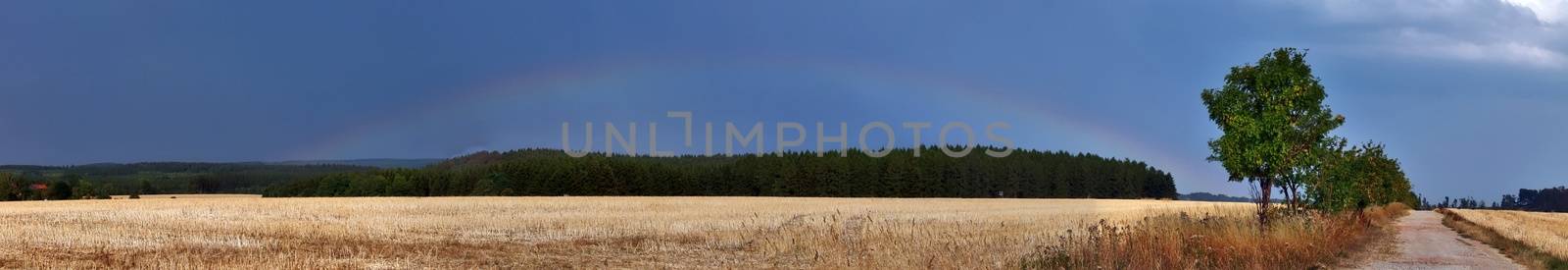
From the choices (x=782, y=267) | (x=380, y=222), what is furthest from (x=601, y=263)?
(x=380, y=222)

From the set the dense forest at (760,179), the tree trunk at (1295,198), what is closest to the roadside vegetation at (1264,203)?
the tree trunk at (1295,198)

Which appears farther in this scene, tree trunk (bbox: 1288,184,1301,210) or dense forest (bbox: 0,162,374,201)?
dense forest (bbox: 0,162,374,201)

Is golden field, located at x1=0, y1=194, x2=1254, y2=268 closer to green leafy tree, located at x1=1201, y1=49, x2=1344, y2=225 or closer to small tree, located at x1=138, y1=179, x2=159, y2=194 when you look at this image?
green leafy tree, located at x1=1201, y1=49, x2=1344, y2=225

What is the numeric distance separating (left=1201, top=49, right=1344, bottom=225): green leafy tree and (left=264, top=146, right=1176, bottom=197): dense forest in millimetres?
97554

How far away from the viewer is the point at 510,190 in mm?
115875

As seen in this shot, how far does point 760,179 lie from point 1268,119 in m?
106

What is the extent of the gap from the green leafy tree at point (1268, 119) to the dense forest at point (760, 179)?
97.6 meters

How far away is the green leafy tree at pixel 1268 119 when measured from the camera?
1044 inches

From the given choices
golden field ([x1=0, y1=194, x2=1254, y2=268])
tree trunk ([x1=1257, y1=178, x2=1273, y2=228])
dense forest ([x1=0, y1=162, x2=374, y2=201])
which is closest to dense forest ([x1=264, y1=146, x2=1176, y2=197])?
dense forest ([x1=0, y1=162, x2=374, y2=201])

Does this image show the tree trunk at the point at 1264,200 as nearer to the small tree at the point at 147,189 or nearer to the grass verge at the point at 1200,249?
the grass verge at the point at 1200,249

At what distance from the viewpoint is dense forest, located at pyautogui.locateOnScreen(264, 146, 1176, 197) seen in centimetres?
12200

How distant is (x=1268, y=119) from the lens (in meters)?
26.4

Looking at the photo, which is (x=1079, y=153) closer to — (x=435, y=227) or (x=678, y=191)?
(x=678, y=191)

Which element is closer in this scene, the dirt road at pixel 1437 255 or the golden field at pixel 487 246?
the golden field at pixel 487 246
